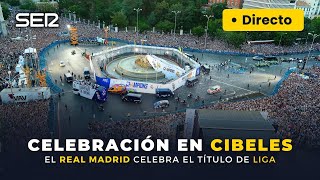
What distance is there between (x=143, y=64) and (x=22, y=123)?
1990 cm

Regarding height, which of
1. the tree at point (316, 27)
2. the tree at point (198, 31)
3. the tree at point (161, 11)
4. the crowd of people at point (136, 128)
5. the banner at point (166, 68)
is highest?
the tree at point (161, 11)

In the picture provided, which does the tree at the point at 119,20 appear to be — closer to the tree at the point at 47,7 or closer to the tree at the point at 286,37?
the tree at the point at 47,7

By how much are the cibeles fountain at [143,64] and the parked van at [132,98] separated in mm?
6236

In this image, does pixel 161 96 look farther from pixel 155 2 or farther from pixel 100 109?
pixel 155 2

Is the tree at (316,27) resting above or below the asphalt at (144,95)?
above

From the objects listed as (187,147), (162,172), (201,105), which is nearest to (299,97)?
(201,105)

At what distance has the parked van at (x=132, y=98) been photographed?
33.1m

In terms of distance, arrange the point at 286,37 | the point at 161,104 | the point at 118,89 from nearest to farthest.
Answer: the point at 161,104 < the point at 118,89 < the point at 286,37

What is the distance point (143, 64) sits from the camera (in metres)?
42.8

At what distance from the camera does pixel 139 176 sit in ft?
72.5

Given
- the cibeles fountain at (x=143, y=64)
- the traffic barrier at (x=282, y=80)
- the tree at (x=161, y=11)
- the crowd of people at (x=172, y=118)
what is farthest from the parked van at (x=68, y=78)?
the tree at (x=161, y=11)

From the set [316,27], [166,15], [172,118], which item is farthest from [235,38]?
[172,118]

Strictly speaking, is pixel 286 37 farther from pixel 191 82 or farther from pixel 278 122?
pixel 278 122

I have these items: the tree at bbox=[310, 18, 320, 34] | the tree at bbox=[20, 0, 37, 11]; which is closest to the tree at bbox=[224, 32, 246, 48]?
the tree at bbox=[310, 18, 320, 34]
